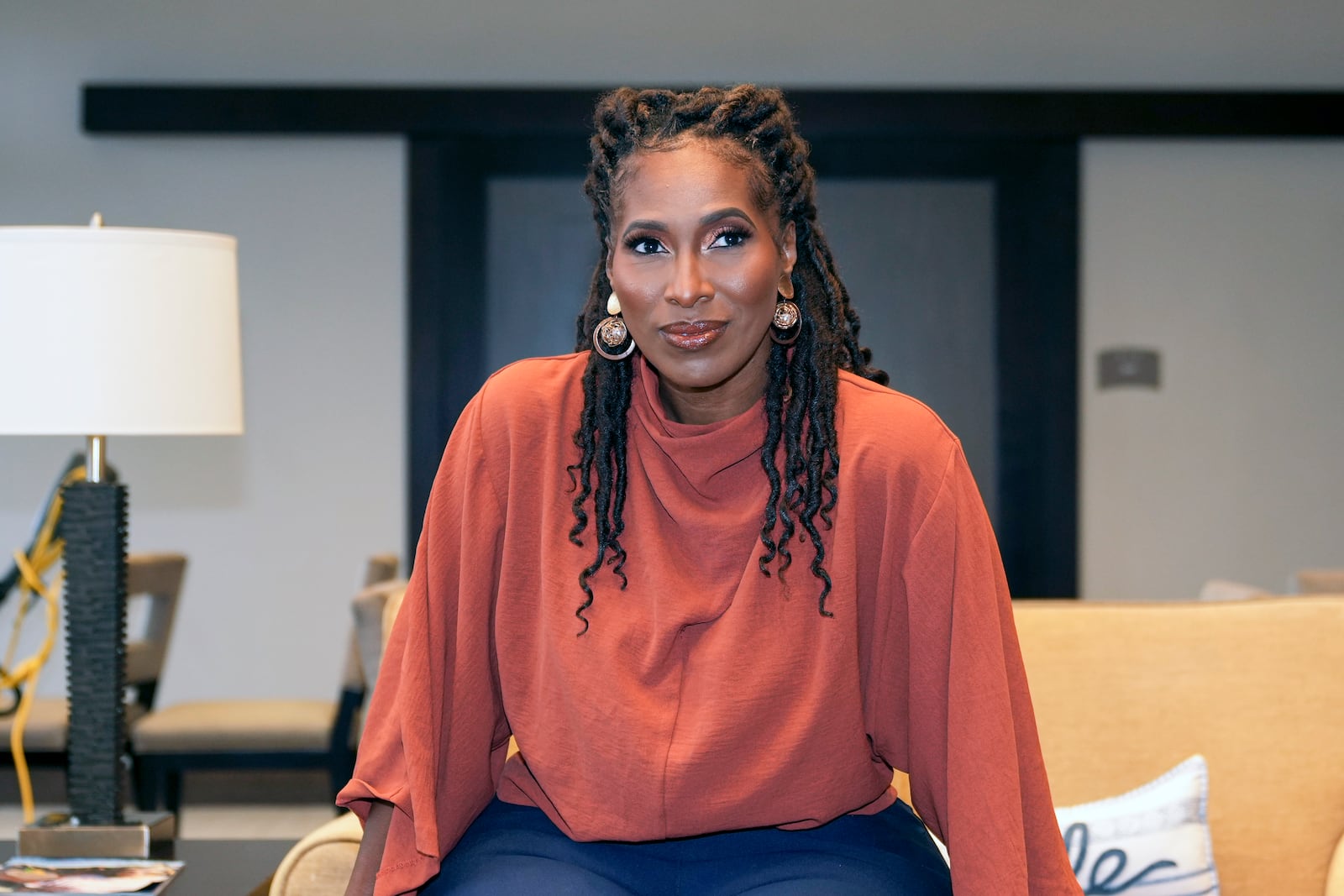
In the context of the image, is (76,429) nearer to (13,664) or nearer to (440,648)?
(440,648)

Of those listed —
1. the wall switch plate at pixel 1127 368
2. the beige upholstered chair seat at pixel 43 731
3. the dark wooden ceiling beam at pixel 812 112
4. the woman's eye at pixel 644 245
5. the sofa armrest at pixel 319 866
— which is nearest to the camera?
the woman's eye at pixel 644 245

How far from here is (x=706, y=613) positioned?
1.41 m

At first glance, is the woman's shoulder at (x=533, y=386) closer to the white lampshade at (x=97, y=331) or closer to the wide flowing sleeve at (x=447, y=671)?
the wide flowing sleeve at (x=447, y=671)

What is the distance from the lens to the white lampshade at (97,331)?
1860 millimetres

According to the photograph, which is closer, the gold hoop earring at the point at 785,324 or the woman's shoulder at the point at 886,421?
the woman's shoulder at the point at 886,421

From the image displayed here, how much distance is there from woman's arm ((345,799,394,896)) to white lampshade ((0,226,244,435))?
72 centimetres

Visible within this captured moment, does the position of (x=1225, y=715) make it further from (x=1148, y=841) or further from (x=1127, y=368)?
(x=1127, y=368)

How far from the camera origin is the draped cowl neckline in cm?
146

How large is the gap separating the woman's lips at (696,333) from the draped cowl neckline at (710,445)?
0.33 ft

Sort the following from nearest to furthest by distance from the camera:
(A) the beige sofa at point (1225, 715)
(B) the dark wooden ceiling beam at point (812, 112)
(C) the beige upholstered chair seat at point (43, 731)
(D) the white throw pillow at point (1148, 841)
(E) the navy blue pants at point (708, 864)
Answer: (E) the navy blue pants at point (708, 864)
(D) the white throw pillow at point (1148, 841)
(A) the beige sofa at point (1225, 715)
(C) the beige upholstered chair seat at point (43, 731)
(B) the dark wooden ceiling beam at point (812, 112)

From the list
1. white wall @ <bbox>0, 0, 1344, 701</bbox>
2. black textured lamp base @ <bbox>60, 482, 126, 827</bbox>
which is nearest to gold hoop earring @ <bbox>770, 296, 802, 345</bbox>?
black textured lamp base @ <bbox>60, 482, 126, 827</bbox>

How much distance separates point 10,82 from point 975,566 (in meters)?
4.63

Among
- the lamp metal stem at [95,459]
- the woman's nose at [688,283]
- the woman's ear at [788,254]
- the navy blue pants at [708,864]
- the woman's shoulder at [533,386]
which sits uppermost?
the woman's ear at [788,254]

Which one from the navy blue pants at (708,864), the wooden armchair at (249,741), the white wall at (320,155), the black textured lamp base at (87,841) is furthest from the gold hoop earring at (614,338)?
the white wall at (320,155)
